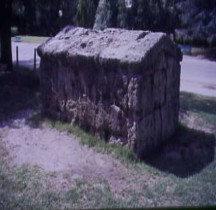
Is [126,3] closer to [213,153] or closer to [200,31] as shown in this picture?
[200,31]

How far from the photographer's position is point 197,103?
471 inches

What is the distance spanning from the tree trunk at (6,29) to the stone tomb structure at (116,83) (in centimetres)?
474

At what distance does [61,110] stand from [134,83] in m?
2.30

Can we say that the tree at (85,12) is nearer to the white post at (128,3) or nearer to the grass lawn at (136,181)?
the white post at (128,3)

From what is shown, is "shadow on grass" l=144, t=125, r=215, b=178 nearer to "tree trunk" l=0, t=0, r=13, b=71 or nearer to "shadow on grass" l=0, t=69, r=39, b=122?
"shadow on grass" l=0, t=69, r=39, b=122

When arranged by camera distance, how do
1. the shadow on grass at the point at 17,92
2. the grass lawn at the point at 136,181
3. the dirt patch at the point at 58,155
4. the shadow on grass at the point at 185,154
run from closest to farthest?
1. the grass lawn at the point at 136,181
2. the dirt patch at the point at 58,155
3. the shadow on grass at the point at 185,154
4. the shadow on grass at the point at 17,92

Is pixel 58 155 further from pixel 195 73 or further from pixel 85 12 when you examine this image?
pixel 85 12

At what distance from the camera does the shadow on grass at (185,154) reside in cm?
733

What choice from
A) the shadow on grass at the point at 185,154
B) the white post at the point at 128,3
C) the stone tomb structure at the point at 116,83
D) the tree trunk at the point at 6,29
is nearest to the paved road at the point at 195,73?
the tree trunk at the point at 6,29

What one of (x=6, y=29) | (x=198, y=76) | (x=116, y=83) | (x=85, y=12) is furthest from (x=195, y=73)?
(x=116, y=83)

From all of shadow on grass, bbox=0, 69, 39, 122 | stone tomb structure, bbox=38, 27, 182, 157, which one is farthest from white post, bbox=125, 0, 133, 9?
stone tomb structure, bbox=38, 27, 182, 157

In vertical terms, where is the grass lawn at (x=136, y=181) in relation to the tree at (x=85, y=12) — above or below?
below

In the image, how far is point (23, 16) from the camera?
13.9 meters

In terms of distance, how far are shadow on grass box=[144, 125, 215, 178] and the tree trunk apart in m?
7.19
